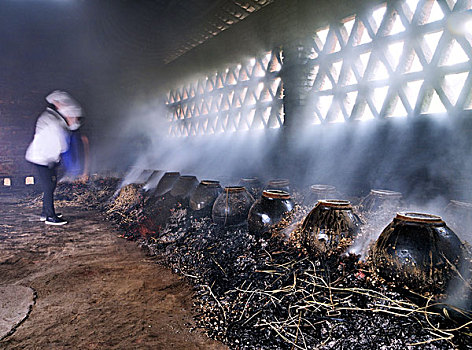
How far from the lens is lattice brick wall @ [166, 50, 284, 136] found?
566 cm

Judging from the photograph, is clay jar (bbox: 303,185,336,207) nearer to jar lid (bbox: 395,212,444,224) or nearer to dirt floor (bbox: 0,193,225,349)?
jar lid (bbox: 395,212,444,224)

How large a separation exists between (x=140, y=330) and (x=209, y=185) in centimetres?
282

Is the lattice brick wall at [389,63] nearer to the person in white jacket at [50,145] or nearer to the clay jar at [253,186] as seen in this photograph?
the clay jar at [253,186]

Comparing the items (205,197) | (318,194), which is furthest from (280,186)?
(205,197)

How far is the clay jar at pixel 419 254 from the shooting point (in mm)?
1957

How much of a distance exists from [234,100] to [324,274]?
206 inches

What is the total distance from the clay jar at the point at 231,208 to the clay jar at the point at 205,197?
0.54m

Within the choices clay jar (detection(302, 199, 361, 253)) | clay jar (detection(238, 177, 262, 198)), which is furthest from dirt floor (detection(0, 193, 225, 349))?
clay jar (detection(238, 177, 262, 198))

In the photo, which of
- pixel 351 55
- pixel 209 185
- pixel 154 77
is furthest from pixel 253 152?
pixel 154 77

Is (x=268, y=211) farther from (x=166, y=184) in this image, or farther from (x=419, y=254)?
(x=166, y=184)

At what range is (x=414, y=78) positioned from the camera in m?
3.57

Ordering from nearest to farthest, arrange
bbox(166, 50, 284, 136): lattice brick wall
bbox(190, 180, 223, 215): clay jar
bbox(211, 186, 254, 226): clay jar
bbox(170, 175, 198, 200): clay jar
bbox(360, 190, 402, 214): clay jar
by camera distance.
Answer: bbox(360, 190, 402, 214): clay jar < bbox(211, 186, 254, 226): clay jar < bbox(190, 180, 223, 215): clay jar < bbox(170, 175, 198, 200): clay jar < bbox(166, 50, 284, 136): lattice brick wall

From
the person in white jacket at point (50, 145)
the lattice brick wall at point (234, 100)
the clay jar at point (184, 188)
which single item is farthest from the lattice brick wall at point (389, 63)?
the person in white jacket at point (50, 145)

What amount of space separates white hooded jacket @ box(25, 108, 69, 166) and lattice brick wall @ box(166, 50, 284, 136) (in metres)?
3.78
